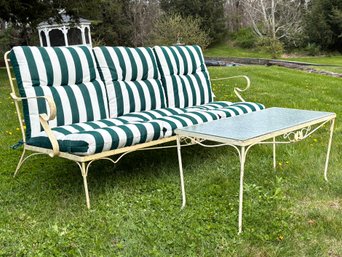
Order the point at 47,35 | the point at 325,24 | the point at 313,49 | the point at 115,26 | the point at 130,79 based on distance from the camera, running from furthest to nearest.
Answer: the point at 115,26 < the point at 313,49 < the point at 325,24 < the point at 47,35 < the point at 130,79

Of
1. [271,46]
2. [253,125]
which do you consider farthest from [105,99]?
[271,46]

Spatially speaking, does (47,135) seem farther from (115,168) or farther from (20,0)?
(20,0)

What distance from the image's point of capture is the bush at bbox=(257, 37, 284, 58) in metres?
20.5

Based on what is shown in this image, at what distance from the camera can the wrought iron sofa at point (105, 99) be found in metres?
2.58

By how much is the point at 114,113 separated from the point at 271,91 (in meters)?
4.35

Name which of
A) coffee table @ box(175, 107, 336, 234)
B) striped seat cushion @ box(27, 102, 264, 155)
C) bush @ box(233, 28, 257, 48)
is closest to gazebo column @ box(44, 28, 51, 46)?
bush @ box(233, 28, 257, 48)

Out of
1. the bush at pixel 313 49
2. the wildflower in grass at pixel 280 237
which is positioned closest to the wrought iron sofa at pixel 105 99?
the wildflower in grass at pixel 280 237

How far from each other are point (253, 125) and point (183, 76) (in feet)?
5.32

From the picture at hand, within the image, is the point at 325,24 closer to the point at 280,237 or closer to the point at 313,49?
the point at 313,49

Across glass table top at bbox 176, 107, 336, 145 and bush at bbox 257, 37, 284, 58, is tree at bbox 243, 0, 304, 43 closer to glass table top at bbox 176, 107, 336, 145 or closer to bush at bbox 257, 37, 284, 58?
bush at bbox 257, 37, 284, 58

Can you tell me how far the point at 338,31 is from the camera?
20.3m

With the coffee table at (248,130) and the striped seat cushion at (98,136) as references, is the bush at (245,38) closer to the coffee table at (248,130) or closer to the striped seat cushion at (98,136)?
the coffee table at (248,130)

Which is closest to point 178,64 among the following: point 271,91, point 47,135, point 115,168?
point 115,168

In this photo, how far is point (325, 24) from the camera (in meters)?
20.2
